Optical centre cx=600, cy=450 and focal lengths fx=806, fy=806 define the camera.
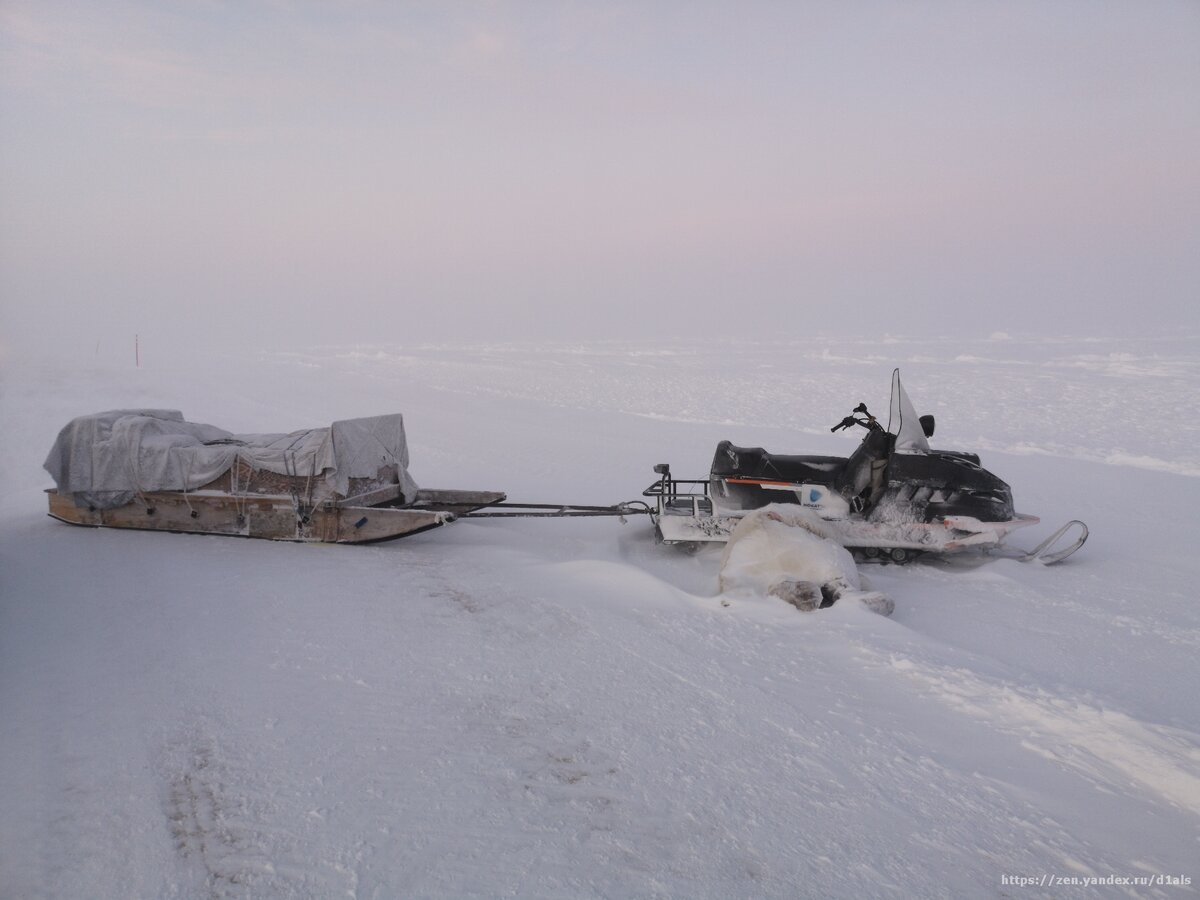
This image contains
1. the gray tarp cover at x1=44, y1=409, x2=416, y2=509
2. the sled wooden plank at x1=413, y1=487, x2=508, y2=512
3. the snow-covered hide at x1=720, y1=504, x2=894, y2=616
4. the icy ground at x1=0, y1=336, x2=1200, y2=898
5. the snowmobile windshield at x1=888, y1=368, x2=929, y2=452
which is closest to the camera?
the icy ground at x1=0, y1=336, x2=1200, y2=898

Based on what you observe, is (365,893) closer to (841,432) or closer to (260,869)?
(260,869)

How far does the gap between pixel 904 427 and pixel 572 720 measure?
553cm

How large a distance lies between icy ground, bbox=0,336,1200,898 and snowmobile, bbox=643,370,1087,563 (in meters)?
0.37

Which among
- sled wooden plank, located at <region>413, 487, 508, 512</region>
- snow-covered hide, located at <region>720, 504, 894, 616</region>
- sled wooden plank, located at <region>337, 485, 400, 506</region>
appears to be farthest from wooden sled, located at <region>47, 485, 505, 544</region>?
snow-covered hide, located at <region>720, 504, 894, 616</region>

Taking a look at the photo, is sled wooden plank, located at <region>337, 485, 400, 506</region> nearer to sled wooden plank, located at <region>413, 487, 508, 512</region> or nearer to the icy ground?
sled wooden plank, located at <region>413, 487, 508, 512</region>

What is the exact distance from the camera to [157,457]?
8984mm

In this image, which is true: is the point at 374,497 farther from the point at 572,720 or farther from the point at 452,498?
the point at 572,720

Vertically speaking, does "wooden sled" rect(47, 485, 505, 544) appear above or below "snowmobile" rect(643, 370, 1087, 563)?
below

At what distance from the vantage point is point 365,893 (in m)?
3.38

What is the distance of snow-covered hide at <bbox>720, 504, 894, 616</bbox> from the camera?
6.74 m

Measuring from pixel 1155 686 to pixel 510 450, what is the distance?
11.3 meters

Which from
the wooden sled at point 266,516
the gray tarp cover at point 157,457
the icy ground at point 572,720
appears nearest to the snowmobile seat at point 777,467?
the icy ground at point 572,720

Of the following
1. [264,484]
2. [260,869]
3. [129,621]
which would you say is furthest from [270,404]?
[260,869]

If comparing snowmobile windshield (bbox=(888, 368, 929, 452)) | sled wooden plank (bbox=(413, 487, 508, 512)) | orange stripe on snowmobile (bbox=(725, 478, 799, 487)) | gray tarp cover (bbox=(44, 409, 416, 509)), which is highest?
snowmobile windshield (bbox=(888, 368, 929, 452))
